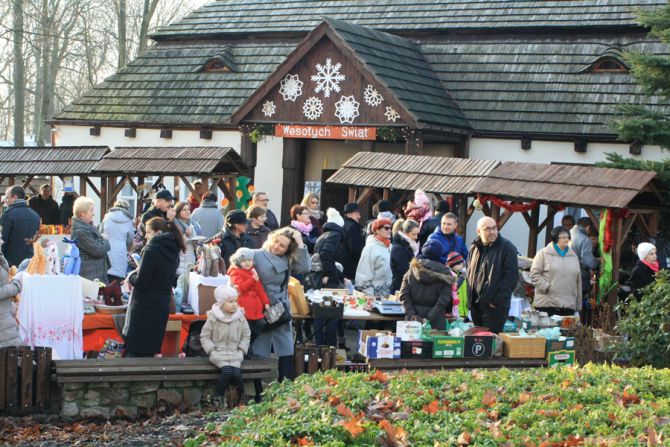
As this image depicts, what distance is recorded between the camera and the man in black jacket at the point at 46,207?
63.9 feet

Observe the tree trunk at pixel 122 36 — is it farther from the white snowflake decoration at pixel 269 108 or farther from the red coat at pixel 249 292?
the red coat at pixel 249 292

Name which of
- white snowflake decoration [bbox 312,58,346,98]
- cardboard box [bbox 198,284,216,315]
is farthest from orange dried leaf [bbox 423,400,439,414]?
white snowflake decoration [bbox 312,58,346,98]

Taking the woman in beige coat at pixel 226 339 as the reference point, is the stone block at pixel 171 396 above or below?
below

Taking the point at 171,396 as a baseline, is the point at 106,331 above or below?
above

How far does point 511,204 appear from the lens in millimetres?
16594

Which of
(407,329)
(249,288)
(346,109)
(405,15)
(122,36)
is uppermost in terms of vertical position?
(122,36)

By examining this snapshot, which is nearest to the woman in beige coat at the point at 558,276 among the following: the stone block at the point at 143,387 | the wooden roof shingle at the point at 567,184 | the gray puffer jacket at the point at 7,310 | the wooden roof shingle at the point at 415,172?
the wooden roof shingle at the point at 567,184

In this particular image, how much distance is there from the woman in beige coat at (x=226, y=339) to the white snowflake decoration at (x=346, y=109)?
11.8 metres

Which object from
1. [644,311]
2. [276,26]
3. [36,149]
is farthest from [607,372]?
[276,26]

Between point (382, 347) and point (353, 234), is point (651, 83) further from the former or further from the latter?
point (382, 347)

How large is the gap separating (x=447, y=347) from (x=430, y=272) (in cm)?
80

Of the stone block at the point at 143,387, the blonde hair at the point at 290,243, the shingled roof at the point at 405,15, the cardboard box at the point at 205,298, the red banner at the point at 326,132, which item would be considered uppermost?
the shingled roof at the point at 405,15

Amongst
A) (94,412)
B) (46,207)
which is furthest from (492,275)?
(46,207)

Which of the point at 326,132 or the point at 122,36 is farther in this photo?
the point at 122,36
